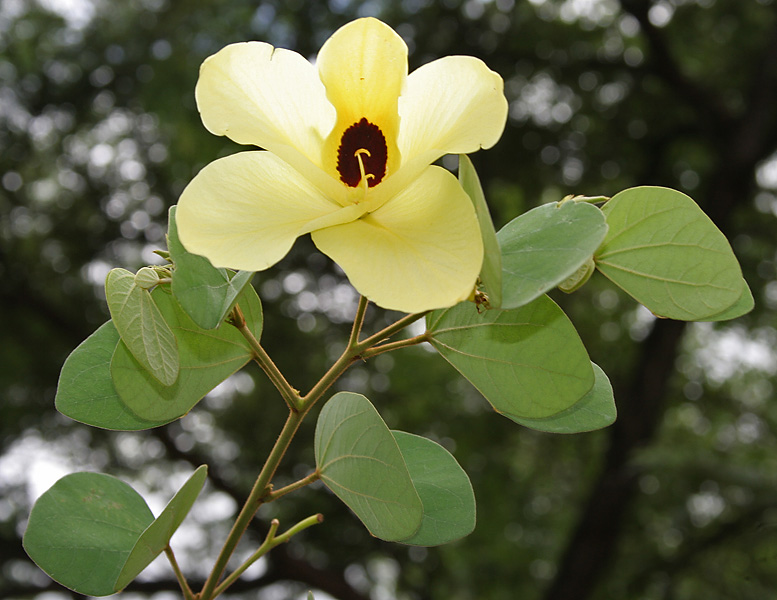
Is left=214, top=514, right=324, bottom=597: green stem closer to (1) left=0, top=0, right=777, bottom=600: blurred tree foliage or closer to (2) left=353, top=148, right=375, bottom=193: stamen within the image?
(2) left=353, top=148, right=375, bottom=193: stamen

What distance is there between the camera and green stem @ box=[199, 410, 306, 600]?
348mm

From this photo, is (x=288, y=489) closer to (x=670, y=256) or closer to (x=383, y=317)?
(x=670, y=256)

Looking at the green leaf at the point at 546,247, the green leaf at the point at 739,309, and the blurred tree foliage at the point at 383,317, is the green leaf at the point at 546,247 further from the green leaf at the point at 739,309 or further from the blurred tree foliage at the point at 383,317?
the blurred tree foliage at the point at 383,317

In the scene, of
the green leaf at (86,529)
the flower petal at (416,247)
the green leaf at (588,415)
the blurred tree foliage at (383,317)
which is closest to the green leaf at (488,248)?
the flower petal at (416,247)

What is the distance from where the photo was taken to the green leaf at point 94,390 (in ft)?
1.26

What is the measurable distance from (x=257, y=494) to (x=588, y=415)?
0.55 ft

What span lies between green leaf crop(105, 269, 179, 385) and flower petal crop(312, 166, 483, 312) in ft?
0.29

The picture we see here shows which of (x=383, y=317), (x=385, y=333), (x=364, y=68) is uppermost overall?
(x=364, y=68)

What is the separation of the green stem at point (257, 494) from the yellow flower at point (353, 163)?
3.7 inches

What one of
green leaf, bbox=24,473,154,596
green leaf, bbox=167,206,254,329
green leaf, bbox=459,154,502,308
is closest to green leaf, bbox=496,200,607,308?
green leaf, bbox=459,154,502,308

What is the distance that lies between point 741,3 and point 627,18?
1.53 ft

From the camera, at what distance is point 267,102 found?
13.1 inches

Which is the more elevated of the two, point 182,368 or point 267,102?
point 267,102

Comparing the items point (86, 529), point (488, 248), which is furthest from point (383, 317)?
point (488, 248)
